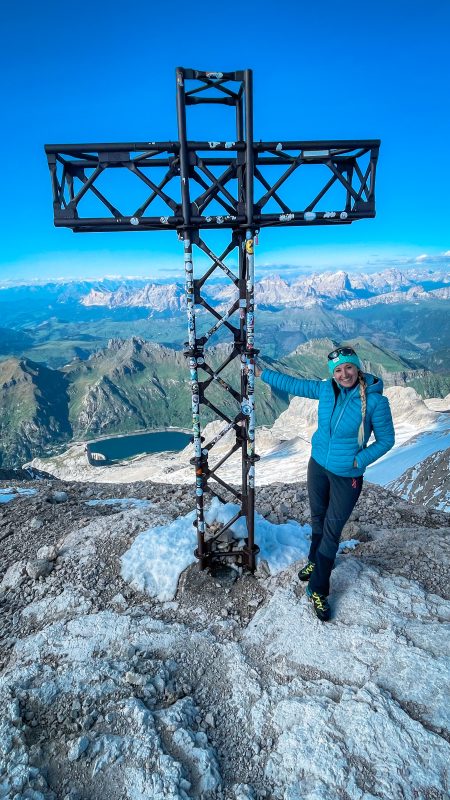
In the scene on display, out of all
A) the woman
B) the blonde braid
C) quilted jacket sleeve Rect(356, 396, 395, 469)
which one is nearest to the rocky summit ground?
the woman

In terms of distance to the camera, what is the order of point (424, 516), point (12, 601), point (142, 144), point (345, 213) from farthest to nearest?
1. point (424, 516)
2. point (12, 601)
3. point (345, 213)
4. point (142, 144)

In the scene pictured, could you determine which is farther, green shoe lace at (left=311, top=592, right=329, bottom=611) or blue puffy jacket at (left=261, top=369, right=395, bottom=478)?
green shoe lace at (left=311, top=592, right=329, bottom=611)

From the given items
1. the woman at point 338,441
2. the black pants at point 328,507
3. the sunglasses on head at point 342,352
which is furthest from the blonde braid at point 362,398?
the black pants at point 328,507

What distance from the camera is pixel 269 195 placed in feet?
23.6

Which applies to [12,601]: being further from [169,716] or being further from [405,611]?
[405,611]

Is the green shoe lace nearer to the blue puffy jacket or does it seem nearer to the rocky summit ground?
the rocky summit ground

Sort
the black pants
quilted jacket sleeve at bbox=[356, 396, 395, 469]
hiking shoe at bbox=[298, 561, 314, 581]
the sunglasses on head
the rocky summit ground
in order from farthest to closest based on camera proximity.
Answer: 1. hiking shoe at bbox=[298, 561, 314, 581]
2. the black pants
3. the sunglasses on head
4. quilted jacket sleeve at bbox=[356, 396, 395, 469]
5. the rocky summit ground

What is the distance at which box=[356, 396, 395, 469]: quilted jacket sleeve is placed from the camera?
6.36 meters

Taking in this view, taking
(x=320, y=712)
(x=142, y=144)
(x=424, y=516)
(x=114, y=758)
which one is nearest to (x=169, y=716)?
(x=114, y=758)

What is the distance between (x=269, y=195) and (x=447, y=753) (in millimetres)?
9058

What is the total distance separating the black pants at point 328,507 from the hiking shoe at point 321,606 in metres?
0.09

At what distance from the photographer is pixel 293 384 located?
7.62m

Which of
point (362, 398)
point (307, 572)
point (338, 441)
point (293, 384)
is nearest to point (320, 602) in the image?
point (307, 572)

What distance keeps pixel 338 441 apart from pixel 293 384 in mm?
1494
